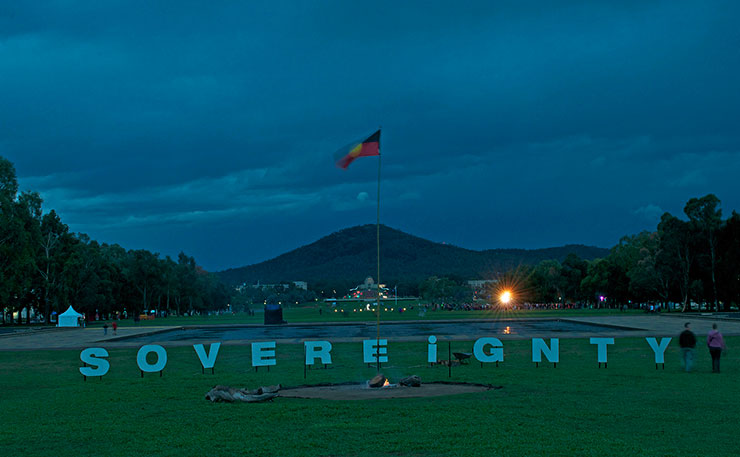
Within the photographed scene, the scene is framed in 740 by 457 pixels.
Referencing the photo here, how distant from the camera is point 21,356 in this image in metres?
37.5

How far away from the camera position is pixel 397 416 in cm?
1550

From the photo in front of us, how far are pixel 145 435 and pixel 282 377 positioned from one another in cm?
1035

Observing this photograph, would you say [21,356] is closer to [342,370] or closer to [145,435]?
[342,370]

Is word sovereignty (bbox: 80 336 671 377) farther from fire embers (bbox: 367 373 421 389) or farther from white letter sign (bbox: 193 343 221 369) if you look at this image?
fire embers (bbox: 367 373 421 389)

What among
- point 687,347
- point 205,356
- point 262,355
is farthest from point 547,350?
point 205,356

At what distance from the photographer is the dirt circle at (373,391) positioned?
62.2 ft

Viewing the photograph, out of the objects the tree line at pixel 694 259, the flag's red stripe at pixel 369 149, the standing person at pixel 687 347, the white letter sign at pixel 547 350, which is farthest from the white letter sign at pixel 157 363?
the tree line at pixel 694 259

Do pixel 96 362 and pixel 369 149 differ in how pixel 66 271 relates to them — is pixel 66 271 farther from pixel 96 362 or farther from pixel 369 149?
pixel 369 149

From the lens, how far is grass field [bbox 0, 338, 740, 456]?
12461 millimetres

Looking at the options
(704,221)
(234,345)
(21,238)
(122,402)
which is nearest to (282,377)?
(122,402)

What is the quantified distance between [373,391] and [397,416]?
4.41m

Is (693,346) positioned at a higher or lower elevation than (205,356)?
higher

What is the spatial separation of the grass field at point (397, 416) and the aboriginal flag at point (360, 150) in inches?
277

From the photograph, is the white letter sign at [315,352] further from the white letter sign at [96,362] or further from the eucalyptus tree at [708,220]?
the eucalyptus tree at [708,220]
